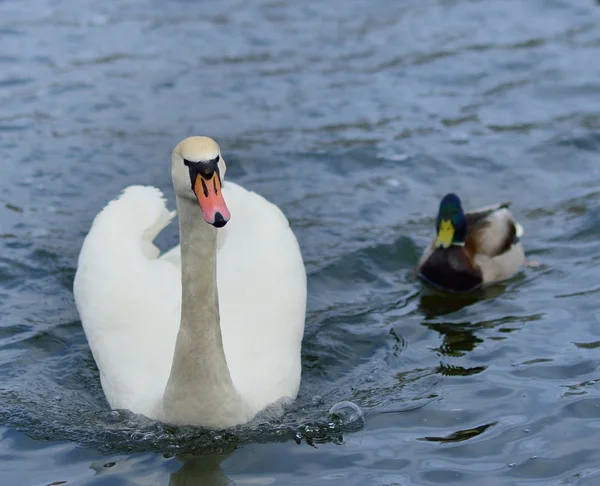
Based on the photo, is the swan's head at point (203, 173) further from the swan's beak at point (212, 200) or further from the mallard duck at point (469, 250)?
the mallard duck at point (469, 250)

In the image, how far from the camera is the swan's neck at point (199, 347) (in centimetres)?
532

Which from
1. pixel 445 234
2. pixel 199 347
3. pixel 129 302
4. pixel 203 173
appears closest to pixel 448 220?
pixel 445 234

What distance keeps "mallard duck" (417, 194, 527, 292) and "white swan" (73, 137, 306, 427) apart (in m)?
1.78

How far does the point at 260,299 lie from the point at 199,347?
113 centimetres

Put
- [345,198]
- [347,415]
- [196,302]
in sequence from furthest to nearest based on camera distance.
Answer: [345,198] → [347,415] → [196,302]

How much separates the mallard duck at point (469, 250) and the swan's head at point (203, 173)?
146 inches

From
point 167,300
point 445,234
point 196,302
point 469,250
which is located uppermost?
point 196,302

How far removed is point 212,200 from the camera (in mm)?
4859

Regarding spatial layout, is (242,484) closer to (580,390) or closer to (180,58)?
(580,390)

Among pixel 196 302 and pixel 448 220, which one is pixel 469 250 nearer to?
pixel 448 220

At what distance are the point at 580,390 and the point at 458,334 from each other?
4.20 ft

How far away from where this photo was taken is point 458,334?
7.46 m

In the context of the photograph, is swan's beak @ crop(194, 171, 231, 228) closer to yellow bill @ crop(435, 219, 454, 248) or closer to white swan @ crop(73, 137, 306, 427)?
white swan @ crop(73, 137, 306, 427)

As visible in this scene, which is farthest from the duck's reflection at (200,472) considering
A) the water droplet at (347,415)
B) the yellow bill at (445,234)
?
the yellow bill at (445,234)
